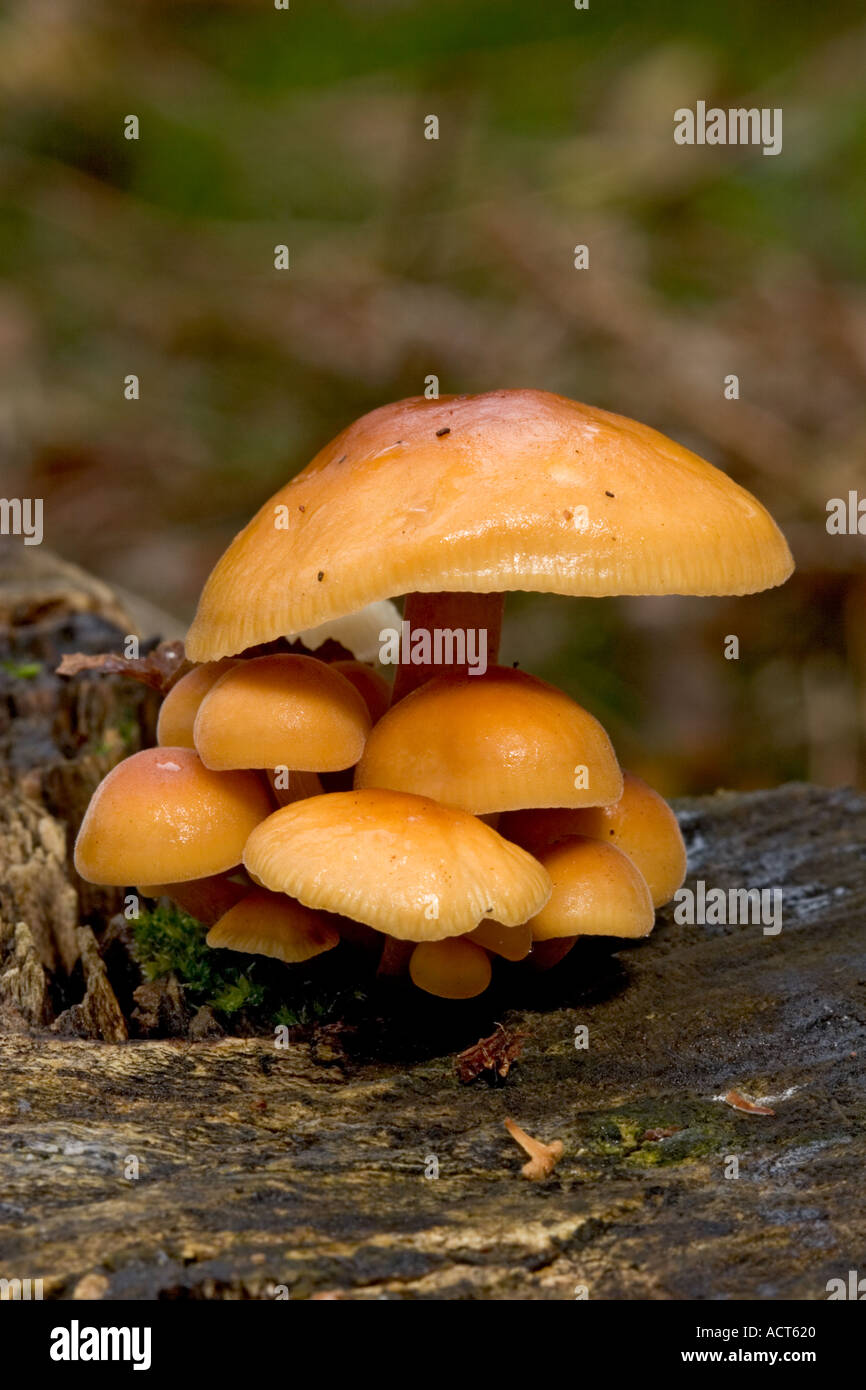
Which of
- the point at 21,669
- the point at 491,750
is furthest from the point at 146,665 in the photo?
the point at 491,750

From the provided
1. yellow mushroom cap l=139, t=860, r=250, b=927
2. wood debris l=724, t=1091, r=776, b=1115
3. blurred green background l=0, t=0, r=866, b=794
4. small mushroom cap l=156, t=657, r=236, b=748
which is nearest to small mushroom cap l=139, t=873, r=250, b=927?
yellow mushroom cap l=139, t=860, r=250, b=927

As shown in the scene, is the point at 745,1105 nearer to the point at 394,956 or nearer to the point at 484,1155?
the point at 484,1155

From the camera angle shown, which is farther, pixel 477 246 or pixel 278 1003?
pixel 477 246

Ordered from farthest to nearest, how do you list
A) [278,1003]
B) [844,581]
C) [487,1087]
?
[844,581], [278,1003], [487,1087]

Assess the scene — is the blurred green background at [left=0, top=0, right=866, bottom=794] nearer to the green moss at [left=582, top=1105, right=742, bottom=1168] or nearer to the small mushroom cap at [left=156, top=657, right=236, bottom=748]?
the small mushroom cap at [left=156, top=657, right=236, bottom=748]

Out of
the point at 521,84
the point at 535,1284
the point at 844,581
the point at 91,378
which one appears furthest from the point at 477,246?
the point at 535,1284
